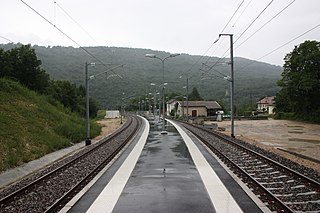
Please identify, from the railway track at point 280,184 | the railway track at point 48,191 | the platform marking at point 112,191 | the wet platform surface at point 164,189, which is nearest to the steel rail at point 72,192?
the railway track at point 48,191

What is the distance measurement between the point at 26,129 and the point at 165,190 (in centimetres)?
1833

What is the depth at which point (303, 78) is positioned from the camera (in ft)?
217

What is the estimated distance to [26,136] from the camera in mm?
24906

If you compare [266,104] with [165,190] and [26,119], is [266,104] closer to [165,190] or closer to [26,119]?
[26,119]

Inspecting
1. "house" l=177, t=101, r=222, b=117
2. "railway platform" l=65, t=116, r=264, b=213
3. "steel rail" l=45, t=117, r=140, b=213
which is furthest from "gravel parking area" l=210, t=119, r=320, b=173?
"house" l=177, t=101, r=222, b=117

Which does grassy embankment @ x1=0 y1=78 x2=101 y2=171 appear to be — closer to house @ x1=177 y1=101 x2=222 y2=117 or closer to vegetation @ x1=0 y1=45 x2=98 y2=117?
vegetation @ x1=0 y1=45 x2=98 y2=117

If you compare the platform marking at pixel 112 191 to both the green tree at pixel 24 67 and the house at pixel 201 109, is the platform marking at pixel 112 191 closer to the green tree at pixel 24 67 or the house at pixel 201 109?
the green tree at pixel 24 67

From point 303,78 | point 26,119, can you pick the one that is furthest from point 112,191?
point 303,78

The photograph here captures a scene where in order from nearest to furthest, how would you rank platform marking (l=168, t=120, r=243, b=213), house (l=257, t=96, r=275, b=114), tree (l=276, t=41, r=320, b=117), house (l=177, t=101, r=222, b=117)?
platform marking (l=168, t=120, r=243, b=213) < tree (l=276, t=41, r=320, b=117) < house (l=177, t=101, r=222, b=117) < house (l=257, t=96, r=275, b=114)

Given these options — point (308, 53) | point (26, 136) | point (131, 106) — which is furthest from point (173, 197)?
point (131, 106)

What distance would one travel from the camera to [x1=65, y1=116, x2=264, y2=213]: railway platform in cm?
933

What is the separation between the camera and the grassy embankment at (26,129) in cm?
2078

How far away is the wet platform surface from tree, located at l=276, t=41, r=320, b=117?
183ft

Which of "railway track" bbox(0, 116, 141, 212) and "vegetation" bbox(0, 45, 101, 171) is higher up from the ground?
"vegetation" bbox(0, 45, 101, 171)
